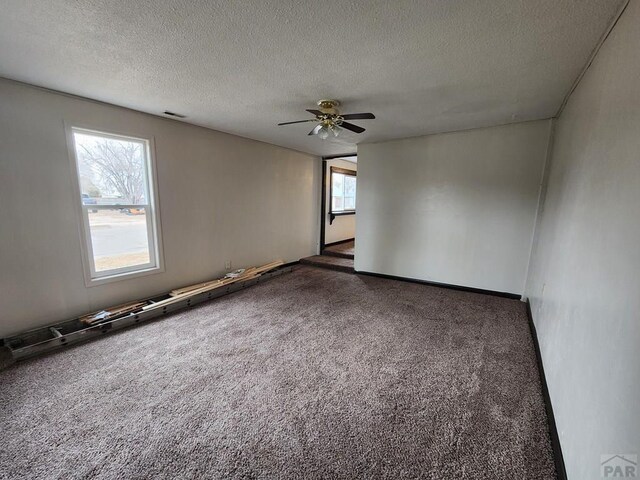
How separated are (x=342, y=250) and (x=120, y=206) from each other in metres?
4.53

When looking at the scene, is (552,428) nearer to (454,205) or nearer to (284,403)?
(284,403)

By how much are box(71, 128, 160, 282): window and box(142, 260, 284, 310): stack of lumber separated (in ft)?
1.55

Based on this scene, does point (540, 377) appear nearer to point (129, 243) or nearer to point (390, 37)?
point (390, 37)

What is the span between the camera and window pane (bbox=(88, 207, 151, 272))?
299 centimetres

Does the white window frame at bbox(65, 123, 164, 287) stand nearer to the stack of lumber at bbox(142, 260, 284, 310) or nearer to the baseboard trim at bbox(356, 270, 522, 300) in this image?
the stack of lumber at bbox(142, 260, 284, 310)

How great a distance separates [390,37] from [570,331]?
82.1 inches

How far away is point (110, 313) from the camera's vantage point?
2938 mm

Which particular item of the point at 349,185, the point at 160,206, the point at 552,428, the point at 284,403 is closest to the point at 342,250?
the point at 349,185

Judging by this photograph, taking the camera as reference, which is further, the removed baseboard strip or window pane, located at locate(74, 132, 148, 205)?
window pane, located at locate(74, 132, 148, 205)

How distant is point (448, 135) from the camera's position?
156 inches

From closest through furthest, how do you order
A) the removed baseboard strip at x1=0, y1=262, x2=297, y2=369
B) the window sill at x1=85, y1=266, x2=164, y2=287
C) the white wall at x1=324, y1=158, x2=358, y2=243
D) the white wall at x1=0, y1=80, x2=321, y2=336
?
the removed baseboard strip at x1=0, y1=262, x2=297, y2=369 < the white wall at x1=0, y1=80, x2=321, y2=336 < the window sill at x1=85, y1=266, x2=164, y2=287 < the white wall at x1=324, y1=158, x2=358, y2=243

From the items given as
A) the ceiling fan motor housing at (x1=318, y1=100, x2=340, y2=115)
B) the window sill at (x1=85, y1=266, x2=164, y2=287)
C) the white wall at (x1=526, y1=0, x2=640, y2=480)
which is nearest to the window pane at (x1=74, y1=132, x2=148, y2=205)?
the window sill at (x1=85, y1=266, x2=164, y2=287)

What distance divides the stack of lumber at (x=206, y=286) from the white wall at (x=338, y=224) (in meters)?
2.27

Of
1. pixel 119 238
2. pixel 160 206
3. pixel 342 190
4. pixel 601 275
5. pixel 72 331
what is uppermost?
pixel 342 190
